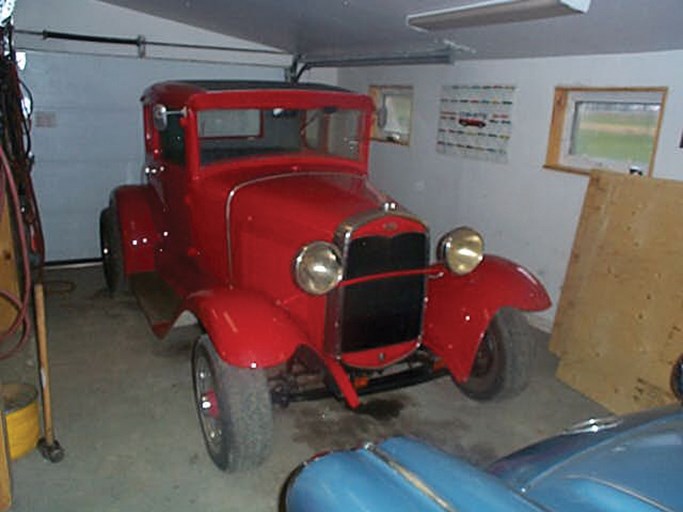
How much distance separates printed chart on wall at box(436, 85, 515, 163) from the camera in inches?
162

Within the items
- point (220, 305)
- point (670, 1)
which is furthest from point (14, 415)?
point (670, 1)

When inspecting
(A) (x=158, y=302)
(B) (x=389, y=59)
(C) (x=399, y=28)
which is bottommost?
(A) (x=158, y=302)

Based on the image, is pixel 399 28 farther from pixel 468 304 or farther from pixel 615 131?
pixel 468 304

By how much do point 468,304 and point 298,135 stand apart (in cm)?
143

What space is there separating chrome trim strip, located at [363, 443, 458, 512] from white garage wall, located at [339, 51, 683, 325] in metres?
2.67

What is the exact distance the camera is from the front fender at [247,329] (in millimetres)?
2117

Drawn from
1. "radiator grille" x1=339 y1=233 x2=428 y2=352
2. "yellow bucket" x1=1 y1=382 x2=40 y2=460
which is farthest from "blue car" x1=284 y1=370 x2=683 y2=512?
"yellow bucket" x1=1 y1=382 x2=40 y2=460

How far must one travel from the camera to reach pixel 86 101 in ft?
16.4

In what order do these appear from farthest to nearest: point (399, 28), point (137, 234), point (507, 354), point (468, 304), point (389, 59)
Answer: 1. point (389, 59)
2. point (137, 234)
3. point (399, 28)
4. point (507, 354)
5. point (468, 304)

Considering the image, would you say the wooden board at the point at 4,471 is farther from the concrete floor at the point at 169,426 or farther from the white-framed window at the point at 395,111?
the white-framed window at the point at 395,111

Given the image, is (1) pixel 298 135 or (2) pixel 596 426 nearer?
(2) pixel 596 426

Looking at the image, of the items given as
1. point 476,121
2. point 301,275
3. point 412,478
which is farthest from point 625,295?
point 412,478

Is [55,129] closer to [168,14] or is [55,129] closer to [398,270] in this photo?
[168,14]

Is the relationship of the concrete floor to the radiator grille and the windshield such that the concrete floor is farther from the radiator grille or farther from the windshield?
the windshield
